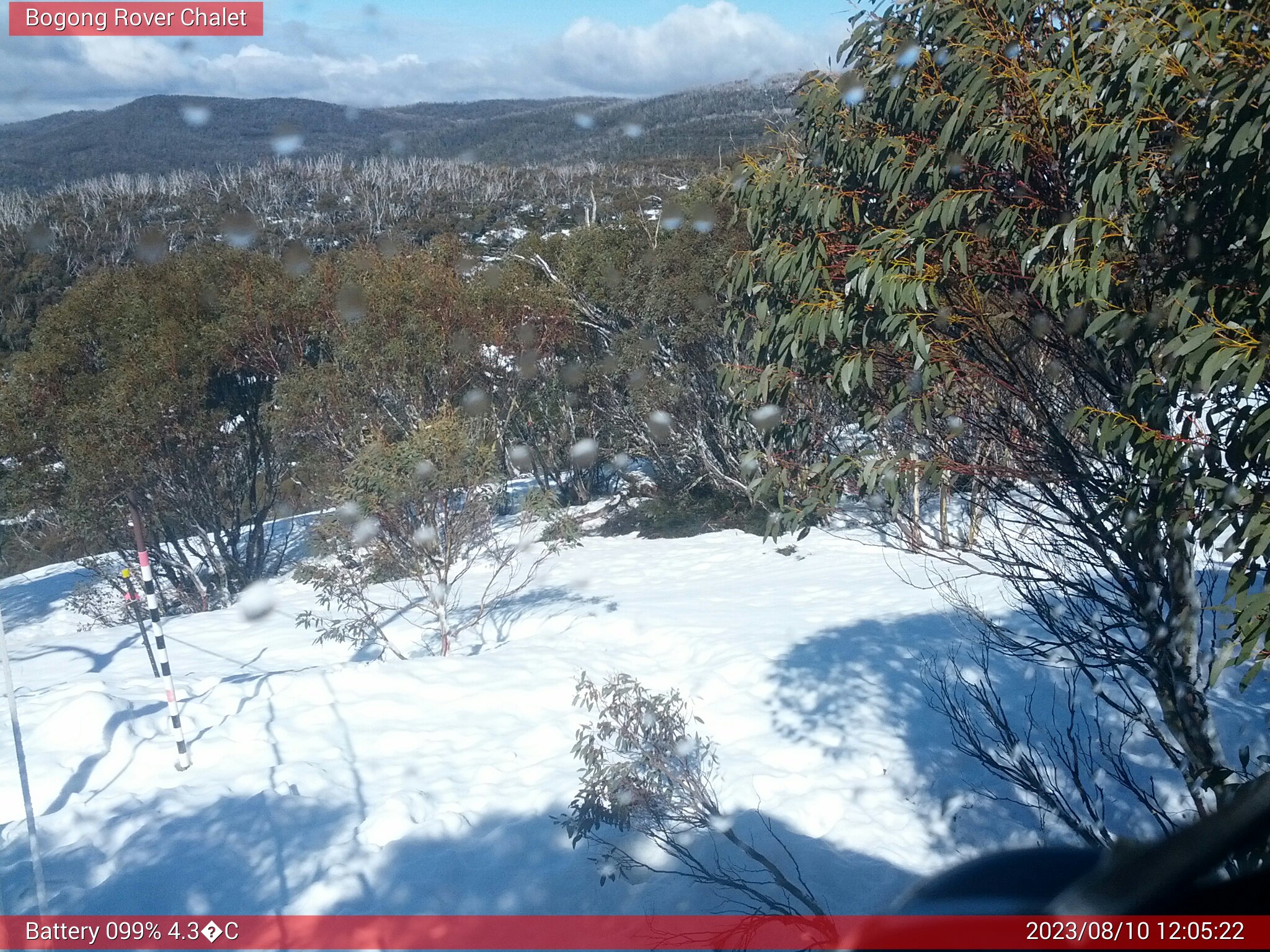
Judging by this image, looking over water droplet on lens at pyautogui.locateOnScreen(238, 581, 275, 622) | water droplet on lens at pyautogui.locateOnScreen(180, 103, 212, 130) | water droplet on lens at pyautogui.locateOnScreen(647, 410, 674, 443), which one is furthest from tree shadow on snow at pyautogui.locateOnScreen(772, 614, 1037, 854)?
water droplet on lens at pyautogui.locateOnScreen(180, 103, 212, 130)

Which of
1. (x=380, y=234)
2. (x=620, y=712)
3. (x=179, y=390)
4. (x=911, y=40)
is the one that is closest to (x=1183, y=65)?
(x=911, y=40)

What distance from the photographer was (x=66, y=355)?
32.4 feet

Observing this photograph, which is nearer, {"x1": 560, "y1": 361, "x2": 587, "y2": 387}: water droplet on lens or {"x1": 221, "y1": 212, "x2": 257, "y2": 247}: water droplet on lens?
{"x1": 221, "y1": 212, "x2": 257, "y2": 247}: water droplet on lens

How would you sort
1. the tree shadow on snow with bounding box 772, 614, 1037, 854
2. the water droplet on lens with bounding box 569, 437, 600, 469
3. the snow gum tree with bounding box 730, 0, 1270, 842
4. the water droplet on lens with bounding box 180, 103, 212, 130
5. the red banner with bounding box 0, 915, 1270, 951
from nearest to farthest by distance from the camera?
the snow gum tree with bounding box 730, 0, 1270, 842 → the red banner with bounding box 0, 915, 1270, 951 → the tree shadow on snow with bounding box 772, 614, 1037, 854 → the water droplet on lens with bounding box 180, 103, 212, 130 → the water droplet on lens with bounding box 569, 437, 600, 469

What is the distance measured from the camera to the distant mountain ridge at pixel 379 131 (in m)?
11.1

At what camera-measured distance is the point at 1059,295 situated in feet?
9.87

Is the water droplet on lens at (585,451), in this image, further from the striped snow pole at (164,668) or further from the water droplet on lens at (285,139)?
Answer: the striped snow pole at (164,668)

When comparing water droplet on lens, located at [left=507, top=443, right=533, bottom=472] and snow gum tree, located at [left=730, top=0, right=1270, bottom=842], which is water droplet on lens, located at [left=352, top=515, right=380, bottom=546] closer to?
snow gum tree, located at [left=730, top=0, right=1270, bottom=842]

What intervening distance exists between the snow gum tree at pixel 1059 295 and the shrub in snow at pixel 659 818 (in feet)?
3.39

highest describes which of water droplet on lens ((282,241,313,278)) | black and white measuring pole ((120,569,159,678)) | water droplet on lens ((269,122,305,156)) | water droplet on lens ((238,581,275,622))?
water droplet on lens ((269,122,305,156))

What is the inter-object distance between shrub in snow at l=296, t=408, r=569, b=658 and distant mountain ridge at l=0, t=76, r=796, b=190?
3.18 meters

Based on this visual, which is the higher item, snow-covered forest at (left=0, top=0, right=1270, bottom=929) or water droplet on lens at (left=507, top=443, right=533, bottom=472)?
snow-covered forest at (left=0, top=0, right=1270, bottom=929)

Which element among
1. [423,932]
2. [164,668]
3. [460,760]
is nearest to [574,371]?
[460,760]

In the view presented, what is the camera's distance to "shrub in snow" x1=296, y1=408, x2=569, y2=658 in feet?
22.9
